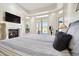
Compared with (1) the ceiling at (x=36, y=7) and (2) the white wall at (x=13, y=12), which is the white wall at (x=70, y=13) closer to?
(1) the ceiling at (x=36, y=7)

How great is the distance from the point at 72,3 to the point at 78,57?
101 centimetres

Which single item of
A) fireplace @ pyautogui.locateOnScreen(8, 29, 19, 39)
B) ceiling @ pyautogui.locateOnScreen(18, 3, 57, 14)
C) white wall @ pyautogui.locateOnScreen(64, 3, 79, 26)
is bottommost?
fireplace @ pyautogui.locateOnScreen(8, 29, 19, 39)

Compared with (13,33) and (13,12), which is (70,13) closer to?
(13,12)

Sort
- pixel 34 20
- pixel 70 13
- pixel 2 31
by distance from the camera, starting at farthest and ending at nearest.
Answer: pixel 2 31, pixel 34 20, pixel 70 13

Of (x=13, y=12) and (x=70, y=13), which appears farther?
(x=13, y=12)

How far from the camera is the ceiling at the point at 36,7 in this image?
6.07ft

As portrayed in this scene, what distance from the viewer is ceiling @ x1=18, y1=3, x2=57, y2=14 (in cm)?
185

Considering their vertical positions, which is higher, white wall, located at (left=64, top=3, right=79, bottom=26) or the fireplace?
white wall, located at (left=64, top=3, right=79, bottom=26)

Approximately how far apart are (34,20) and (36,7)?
288 mm

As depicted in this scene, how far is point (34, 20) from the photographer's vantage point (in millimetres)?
2078

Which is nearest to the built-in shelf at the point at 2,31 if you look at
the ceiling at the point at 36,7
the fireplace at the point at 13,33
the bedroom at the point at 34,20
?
the bedroom at the point at 34,20

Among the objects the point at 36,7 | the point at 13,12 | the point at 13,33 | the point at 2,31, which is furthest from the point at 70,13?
the point at 2,31

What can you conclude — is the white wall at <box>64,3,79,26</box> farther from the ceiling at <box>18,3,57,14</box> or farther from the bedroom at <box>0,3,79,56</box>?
the ceiling at <box>18,3,57,14</box>

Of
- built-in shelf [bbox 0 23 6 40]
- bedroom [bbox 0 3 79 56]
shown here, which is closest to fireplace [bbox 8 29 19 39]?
bedroom [bbox 0 3 79 56]
